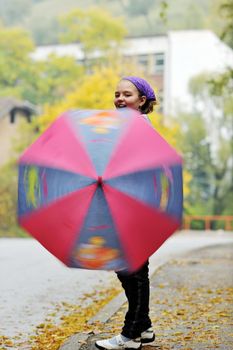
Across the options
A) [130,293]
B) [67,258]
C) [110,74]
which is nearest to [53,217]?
[67,258]

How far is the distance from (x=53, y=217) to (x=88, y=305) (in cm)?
499

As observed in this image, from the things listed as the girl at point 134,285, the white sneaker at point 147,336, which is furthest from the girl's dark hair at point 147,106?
the white sneaker at point 147,336

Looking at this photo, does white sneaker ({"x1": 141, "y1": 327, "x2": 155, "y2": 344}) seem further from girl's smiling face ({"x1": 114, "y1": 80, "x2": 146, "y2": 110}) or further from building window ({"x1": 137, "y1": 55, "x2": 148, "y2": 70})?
building window ({"x1": 137, "y1": 55, "x2": 148, "y2": 70})

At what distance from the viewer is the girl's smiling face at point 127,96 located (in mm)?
5480

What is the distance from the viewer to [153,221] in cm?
456

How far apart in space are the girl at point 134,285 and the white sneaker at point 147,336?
0.24 feet

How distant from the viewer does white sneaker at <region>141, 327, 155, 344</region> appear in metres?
5.76

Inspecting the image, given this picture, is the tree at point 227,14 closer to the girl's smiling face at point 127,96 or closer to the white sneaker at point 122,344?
the girl's smiling face at point 127,96

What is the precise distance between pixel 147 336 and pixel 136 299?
40 centimetres

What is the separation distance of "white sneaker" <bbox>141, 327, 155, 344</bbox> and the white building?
180 feet

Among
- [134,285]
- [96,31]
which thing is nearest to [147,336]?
[134,285]

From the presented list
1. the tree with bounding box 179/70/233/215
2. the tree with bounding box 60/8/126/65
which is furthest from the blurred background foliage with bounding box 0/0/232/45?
the tree with bounding box 179/70/233/215

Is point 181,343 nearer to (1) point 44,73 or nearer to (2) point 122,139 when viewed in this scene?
(2) point 122,139

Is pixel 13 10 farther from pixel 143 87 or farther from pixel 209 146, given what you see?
pixel 143 87
